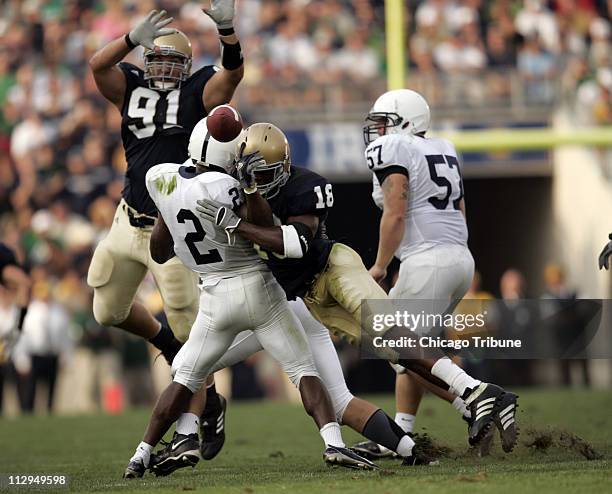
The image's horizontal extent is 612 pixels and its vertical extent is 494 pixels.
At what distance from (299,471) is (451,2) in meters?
9.57

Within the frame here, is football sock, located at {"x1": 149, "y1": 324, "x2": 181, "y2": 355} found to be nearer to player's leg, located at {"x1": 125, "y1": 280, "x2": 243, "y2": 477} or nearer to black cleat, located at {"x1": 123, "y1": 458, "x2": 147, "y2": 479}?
player's leg, located at {"x1": 125, "y1": 280, "x2": 243, "y2": 477}

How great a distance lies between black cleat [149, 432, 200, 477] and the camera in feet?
17.2

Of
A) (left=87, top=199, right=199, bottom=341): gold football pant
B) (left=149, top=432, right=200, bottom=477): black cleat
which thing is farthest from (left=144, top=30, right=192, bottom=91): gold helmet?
(left=149, top=432, right=200, bottom=477): black cleat

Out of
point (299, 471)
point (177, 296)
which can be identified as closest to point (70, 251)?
point (177, 296)

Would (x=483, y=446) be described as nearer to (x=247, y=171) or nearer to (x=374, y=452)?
(x=374, y=452)

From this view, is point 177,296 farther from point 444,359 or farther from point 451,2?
point 451,2

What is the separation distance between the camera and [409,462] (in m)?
5.24

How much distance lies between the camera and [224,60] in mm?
5852

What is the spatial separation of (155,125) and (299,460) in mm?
1813

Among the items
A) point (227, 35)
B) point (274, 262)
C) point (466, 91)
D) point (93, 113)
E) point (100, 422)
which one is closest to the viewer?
point (274, 262)

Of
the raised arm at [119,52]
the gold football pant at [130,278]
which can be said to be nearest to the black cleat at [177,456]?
the gold football pant at [130,278]

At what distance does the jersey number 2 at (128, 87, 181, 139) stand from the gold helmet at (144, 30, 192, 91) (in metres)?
0.05

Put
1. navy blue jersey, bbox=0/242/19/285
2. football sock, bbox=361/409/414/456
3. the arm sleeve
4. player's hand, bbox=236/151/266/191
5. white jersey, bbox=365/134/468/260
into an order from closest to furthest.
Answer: player's hand, bbox=236/151/266/191
the arm sleeve
football sock, bbox=361/409/414/456
white jersey, bbox=365/134/468/260
navy blue jersey, bbox=0/242/19/285

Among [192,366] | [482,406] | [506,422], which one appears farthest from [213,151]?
[506,422]
